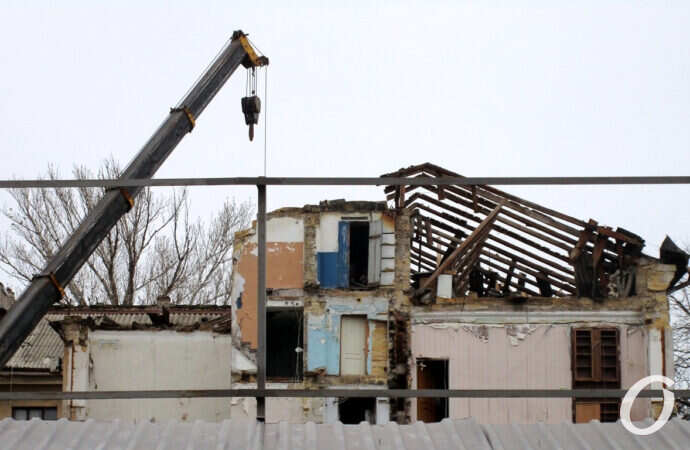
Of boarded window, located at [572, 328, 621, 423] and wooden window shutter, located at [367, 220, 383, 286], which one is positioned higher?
wooden window shutter, located at [367, 220, 383, 286]

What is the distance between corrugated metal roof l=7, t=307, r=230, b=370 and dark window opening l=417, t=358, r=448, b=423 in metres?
6.87

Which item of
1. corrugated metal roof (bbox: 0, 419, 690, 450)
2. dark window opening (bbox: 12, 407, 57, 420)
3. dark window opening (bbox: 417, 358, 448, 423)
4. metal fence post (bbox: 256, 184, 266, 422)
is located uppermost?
metal fence post (bbox: 256, 184, 266, 422)

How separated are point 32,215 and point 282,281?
10.6 m

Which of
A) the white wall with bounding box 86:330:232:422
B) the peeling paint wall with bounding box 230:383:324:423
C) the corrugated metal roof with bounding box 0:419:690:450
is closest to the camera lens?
the corrugated metal roof with bounding box 0:419:690:450

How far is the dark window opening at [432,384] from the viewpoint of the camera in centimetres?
2736

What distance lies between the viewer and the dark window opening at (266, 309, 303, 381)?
28.8 meters

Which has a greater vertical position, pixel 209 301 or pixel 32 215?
pixel 32 215

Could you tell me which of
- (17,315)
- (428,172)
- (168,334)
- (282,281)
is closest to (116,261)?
(168,334)

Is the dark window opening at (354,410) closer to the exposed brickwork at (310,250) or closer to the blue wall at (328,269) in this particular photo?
the blue wall at (328,269)

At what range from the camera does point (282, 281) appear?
28828mm

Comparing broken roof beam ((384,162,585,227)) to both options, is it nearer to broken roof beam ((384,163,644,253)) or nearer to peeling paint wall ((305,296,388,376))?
broken roof beam ((384,163,644,253))

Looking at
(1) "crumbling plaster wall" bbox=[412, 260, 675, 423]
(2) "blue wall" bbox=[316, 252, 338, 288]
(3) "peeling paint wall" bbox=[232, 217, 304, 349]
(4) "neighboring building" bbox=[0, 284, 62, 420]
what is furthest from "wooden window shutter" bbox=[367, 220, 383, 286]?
(4) "neighboring building" bbox=[0, 284, 62, 420]

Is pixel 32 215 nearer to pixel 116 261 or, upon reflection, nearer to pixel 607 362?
pixel 116 261

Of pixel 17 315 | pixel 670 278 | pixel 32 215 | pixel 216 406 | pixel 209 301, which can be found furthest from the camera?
pixel 209 301
